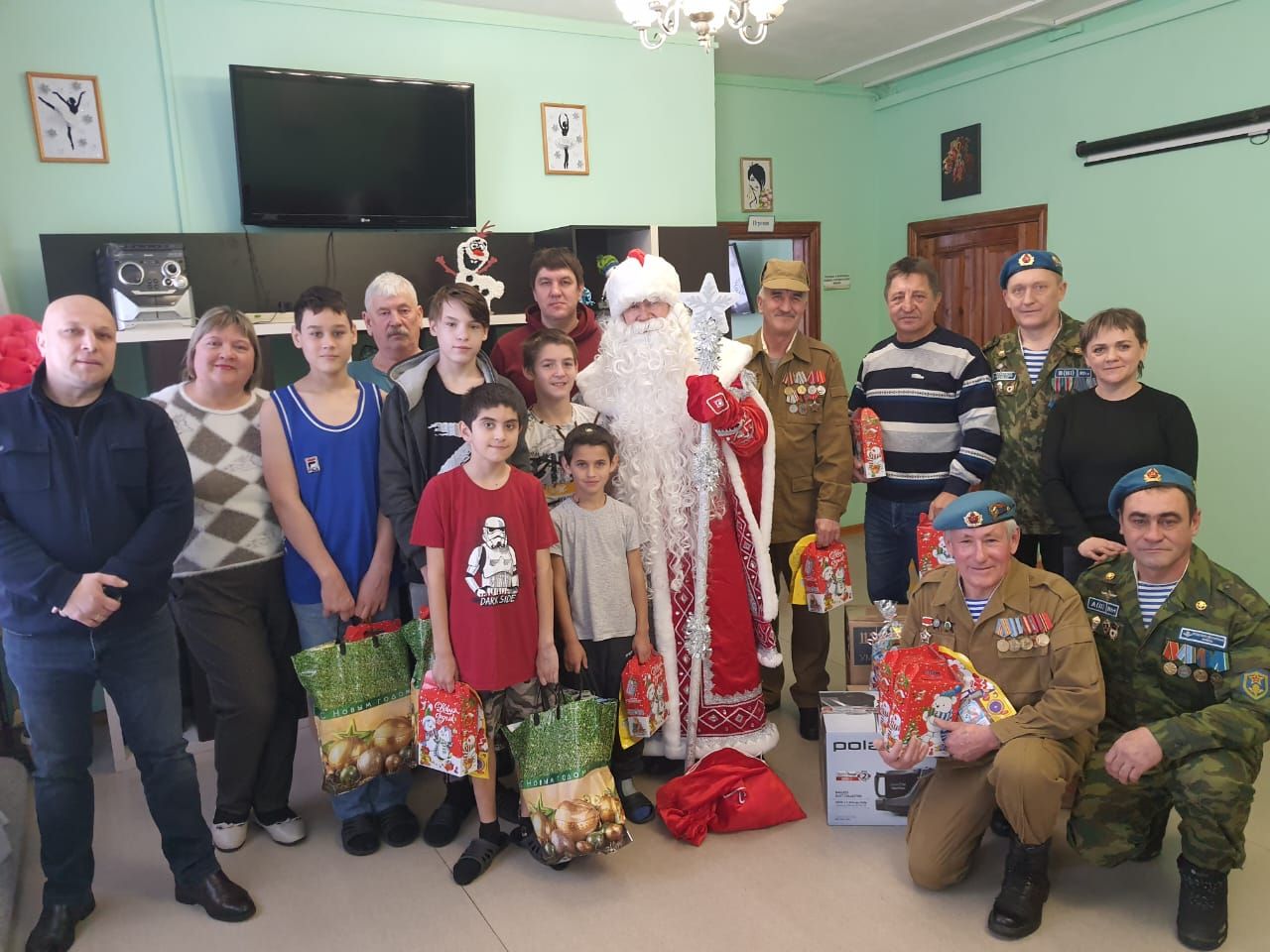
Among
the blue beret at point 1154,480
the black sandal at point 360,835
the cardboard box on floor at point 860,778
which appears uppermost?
the blue beret at point 1154,480

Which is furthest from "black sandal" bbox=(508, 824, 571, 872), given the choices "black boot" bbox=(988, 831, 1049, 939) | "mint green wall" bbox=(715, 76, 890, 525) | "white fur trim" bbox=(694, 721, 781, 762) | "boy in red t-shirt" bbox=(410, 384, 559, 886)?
"mint green wall" bbox=(715, 76, 890, 525)

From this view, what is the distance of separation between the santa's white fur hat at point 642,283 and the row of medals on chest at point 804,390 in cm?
52

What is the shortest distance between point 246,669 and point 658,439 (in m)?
1.33

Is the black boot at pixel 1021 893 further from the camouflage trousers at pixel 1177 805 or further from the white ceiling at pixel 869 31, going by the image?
the white ceiling at pixel 869 31

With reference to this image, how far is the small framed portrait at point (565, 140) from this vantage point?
182 inches

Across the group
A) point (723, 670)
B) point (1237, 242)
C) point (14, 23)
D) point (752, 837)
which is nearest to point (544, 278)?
point (723, 670)

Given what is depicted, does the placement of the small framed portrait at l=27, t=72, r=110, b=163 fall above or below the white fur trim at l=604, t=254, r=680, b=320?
above

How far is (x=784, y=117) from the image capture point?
5.92 m

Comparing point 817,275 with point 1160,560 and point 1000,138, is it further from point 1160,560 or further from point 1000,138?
point 1160,560

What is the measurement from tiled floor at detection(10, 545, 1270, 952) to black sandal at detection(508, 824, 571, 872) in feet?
0.12

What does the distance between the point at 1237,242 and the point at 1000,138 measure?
155 centimetres

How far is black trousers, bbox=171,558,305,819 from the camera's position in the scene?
2.54m

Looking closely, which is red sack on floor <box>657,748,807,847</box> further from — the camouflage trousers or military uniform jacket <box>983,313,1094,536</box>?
military uniform jacket <box>983,313,1094,536</box>

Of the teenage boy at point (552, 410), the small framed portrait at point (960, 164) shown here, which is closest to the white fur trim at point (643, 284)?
the teenage boy at point (552, 410)
